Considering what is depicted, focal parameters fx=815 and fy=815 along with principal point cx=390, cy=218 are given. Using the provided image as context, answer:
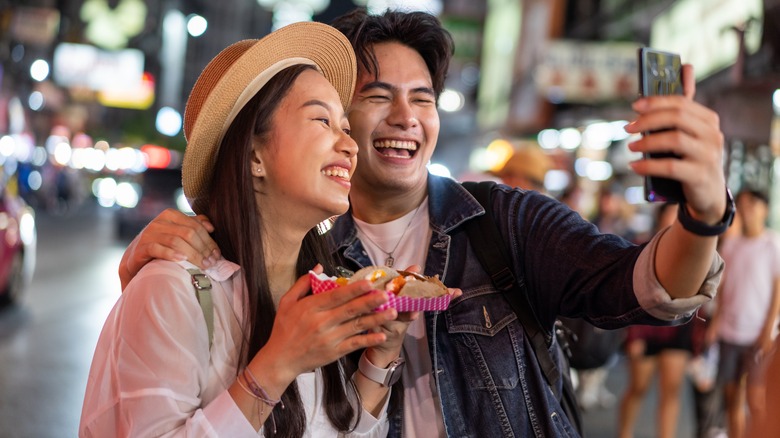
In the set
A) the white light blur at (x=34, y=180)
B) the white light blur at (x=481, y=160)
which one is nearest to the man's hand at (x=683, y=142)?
the white light blur at (x=481, y=160)

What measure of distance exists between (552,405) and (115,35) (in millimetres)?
31940

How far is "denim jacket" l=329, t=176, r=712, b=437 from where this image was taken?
269cm

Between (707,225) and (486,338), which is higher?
(707,225)

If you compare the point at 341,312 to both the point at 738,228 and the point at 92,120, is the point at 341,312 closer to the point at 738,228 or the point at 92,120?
the point at 738,228

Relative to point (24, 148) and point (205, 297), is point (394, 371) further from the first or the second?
point (24, 148)

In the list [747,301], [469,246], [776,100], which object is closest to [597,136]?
[776,100]

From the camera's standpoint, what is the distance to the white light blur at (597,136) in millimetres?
17922

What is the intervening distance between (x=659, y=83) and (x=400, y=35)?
1715 mm

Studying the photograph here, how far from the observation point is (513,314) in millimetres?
2910

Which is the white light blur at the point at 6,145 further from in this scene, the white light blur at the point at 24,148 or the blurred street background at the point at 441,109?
the white light blur at the point at 24,148

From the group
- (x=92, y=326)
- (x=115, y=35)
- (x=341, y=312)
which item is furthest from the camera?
(x=115, y=35)

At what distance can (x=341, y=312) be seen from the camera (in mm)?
2143

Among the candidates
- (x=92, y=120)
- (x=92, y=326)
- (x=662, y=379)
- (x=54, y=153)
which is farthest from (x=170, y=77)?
(x=662, y=379)

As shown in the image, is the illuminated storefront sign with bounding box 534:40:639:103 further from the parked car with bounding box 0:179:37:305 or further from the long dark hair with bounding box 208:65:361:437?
the long dark hair with bounding box 208:65:361:437
